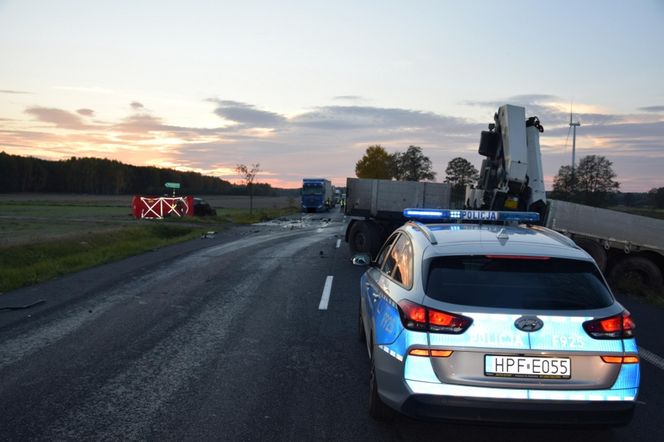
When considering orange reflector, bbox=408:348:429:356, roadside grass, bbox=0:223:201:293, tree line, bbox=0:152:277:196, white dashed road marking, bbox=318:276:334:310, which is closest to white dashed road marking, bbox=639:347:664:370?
orange reflector, bbox=408:348:429:356

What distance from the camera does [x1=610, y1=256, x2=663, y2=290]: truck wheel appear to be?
37.2ft

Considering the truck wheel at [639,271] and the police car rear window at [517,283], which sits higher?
the police car rear window at [517,283]

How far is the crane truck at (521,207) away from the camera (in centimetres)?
1149

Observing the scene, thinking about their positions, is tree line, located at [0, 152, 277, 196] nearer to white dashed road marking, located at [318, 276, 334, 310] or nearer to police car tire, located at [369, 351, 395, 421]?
white dashed road marking, located at [318, 276, 334, 310]

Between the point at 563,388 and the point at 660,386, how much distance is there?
2.49 m

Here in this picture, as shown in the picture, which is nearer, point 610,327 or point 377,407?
point 610,327

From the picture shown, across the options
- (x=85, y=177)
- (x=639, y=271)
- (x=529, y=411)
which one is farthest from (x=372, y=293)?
(x=85, y=177)

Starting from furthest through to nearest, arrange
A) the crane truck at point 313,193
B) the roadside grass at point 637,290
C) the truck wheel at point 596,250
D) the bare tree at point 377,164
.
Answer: the bare tree at point 377,164
the crane truck at point 313,193
the truck wheel at point 596,250
the roadside grass at point 637,290

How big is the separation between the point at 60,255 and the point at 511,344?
17350mm

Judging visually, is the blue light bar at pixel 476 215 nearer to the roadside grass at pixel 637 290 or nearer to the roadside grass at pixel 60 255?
the roadside grass at pixel 637 290

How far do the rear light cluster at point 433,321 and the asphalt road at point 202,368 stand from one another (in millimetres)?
968

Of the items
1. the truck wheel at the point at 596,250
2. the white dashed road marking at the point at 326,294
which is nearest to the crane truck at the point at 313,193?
the white dashed road marking at the point at 326,294

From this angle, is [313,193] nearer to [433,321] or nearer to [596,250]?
[596,250]

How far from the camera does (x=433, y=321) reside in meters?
3.46
